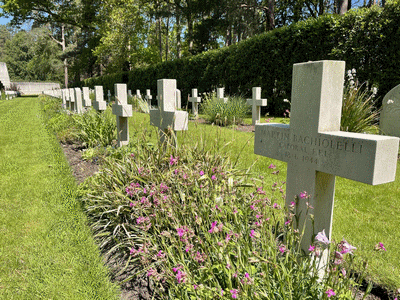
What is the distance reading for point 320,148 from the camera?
5.96ft

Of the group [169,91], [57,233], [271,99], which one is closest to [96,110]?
[169,91]

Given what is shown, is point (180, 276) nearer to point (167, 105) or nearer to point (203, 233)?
point (203, 233)

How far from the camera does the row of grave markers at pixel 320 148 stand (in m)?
1.56

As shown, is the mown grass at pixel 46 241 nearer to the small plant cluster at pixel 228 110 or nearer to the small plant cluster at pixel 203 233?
the small plant cluster at pixel 203 233

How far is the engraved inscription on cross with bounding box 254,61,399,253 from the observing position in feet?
5.09

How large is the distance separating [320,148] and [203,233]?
0.90m

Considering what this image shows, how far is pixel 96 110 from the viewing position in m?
6.44

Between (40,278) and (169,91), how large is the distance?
89.3 inches

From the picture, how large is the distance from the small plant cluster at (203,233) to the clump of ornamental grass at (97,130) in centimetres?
217

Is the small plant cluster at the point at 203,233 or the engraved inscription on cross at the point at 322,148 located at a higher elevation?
the engraved inscription on cross at the point at 322,148

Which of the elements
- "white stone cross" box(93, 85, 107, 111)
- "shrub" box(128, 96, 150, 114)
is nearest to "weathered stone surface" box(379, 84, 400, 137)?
"white stone cross" box(93, 85, 107, 111)

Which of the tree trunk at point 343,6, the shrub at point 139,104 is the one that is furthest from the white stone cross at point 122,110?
the tree trunk at point 343,6

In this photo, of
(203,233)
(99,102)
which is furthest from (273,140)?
(99,102)

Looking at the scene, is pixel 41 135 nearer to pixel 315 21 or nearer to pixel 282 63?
pixel 282 63
